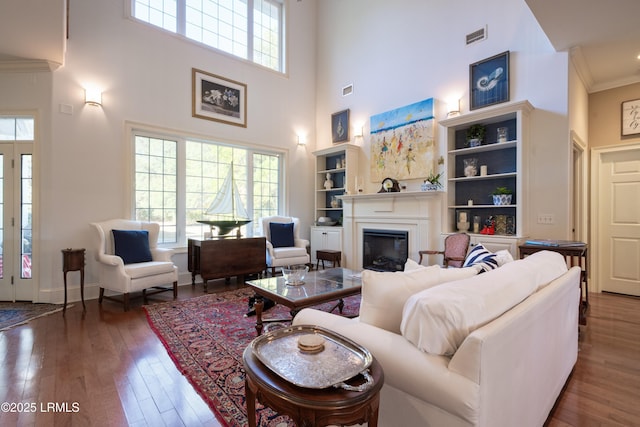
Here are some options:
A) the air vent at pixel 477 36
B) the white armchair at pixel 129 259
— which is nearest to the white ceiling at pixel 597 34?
the air vent at pixel 477 36

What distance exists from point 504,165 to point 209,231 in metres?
4.51

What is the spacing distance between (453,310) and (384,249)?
162 inches

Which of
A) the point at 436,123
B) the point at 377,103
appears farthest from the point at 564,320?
the point at 377,103

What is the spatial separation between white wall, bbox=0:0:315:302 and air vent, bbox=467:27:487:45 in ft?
12.2

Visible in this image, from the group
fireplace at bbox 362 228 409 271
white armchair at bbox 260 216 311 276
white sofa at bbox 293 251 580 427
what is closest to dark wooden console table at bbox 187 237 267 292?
white armchair at bbox 260 216 311 276

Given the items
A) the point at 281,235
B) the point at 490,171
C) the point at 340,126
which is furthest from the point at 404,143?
the point at 281,235

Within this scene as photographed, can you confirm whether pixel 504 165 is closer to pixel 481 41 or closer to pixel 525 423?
pixel 481 41

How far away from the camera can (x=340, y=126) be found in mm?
6098

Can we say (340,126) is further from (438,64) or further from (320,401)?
(320,401)

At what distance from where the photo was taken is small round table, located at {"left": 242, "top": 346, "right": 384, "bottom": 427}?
0.89 m

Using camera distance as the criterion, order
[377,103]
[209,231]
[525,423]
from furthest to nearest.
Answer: [377,103] → [209,231] → [525,423]

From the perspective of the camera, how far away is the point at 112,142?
4.23 meters

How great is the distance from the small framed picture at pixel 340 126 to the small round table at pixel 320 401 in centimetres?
540

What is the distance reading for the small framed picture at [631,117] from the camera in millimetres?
3973
